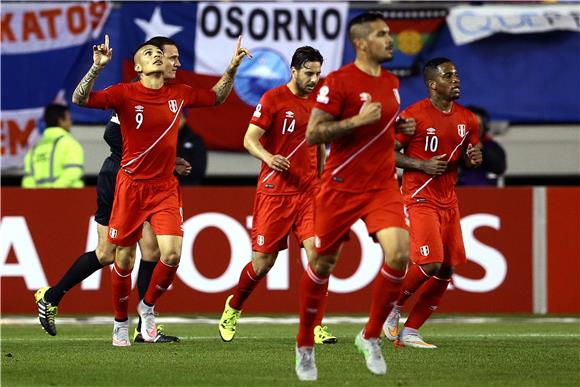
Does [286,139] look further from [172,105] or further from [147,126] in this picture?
[147,126]

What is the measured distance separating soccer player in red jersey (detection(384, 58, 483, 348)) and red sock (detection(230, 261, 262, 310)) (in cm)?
138

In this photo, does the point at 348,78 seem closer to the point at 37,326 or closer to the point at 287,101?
the point at 287,101

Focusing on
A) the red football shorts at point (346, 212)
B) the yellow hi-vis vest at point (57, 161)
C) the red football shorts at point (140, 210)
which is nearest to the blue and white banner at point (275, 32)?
the yellow hi-vis vest at point (57, 161)

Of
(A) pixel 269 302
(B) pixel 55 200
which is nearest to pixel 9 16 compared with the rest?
(B) pixel 55 200

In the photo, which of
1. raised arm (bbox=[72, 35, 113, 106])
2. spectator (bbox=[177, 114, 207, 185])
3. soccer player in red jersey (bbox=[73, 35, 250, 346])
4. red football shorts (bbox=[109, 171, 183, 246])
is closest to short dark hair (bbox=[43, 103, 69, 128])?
spectator (bbox=[177, 114, 207, 185])

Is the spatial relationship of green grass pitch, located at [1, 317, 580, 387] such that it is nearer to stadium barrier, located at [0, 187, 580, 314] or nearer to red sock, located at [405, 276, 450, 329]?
red sock, located at [405, 276, 450, 329]

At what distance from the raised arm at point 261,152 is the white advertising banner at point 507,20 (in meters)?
8.55

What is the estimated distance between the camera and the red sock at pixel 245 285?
1244cm

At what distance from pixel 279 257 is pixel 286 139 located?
15.2ft

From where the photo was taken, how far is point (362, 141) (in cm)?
952

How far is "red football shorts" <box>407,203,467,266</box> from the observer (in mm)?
11703

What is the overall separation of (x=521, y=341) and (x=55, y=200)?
6415mm

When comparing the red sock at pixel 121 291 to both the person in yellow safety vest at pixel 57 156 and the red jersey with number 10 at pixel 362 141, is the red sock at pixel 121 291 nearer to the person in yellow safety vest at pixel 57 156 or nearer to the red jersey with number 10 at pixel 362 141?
the red jersey with number 10 at pixel 362 141

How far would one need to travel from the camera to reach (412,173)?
39.3ft
